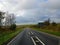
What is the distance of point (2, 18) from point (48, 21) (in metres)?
74.8


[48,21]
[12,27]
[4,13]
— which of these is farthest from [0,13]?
[48,21]

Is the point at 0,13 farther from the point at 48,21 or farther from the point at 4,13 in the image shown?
the point at 48,21

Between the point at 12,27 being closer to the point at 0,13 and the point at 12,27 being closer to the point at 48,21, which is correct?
the point at 0,13

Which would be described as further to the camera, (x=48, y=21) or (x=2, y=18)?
(x=48, y=21)

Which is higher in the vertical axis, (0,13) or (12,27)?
(0,13)

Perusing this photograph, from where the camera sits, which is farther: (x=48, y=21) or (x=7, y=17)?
(x=48, y=21)

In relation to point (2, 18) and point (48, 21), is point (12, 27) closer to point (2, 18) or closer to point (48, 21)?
point (2, 18)

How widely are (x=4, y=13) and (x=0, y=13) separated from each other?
221 centimetres

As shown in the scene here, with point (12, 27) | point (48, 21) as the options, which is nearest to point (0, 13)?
point (12, 27)

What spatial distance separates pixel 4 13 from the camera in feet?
286

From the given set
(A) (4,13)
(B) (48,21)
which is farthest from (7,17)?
(B) (48,21)

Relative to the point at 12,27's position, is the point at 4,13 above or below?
above

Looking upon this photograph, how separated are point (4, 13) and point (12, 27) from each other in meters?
8.17

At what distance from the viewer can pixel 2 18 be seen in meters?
84.6
